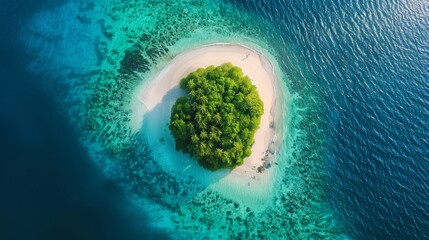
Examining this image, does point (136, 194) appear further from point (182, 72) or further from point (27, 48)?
point (27, 48)

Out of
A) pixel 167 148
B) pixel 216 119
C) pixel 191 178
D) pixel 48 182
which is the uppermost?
pixel 216 119

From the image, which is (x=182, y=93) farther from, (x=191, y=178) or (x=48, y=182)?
(x=48, y=182)

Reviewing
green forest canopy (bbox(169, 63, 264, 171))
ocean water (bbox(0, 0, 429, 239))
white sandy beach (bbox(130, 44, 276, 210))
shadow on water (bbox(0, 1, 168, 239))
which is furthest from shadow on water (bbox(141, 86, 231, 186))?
shadow on water (bbox(0, 1, 168, 239))

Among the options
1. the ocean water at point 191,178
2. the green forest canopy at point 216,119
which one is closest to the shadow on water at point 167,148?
the ocean water at point 191,178

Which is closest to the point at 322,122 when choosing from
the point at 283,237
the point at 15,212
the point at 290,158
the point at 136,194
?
the point at 290,158

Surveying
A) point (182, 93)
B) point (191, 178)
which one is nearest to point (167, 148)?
point (191, 178)
